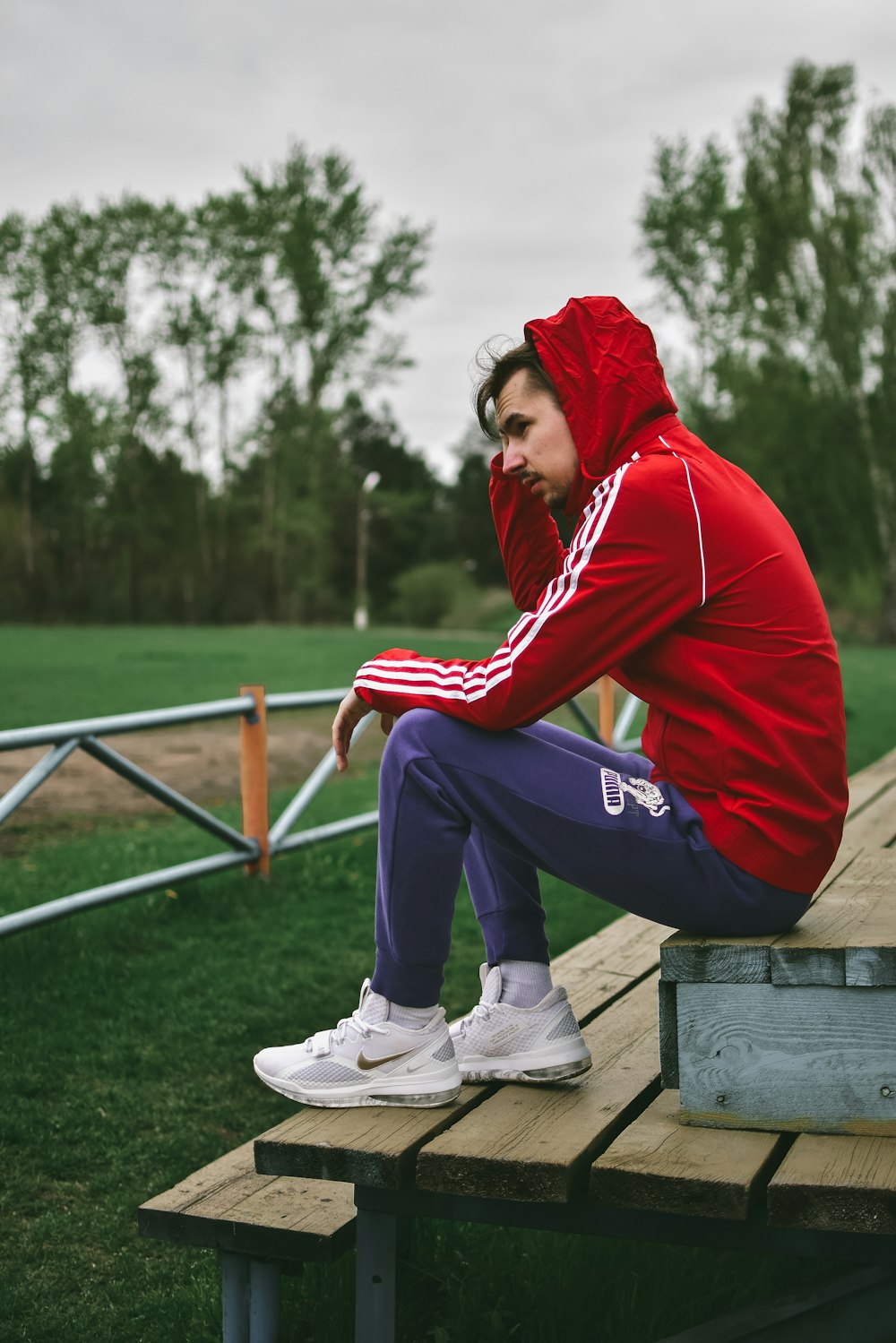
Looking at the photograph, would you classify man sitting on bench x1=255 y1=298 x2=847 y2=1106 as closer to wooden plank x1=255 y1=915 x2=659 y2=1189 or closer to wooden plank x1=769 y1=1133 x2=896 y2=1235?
wooden plank x1=255 y1=915 x2=659 y2=1189

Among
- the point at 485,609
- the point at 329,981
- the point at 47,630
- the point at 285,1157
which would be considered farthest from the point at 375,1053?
the point at 485,609

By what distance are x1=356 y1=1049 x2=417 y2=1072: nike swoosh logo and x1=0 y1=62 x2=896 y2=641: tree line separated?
1204 inches

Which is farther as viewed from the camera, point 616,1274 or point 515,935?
point 616,1274

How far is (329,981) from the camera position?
4.96 m

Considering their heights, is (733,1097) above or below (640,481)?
below

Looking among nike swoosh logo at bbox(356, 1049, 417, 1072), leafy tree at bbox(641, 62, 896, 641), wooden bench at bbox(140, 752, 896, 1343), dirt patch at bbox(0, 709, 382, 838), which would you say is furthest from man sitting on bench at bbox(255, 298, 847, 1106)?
leafy tree at bbox(641, 62, 896, 641)

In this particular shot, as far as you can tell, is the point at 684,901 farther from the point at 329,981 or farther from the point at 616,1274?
the point at 329,981

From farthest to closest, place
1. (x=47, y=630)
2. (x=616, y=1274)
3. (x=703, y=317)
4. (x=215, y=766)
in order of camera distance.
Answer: (x=703, y=317), (x=47, y=630), (x=215, y=766), (x=616, y=1274)

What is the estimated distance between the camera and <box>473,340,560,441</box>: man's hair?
8.16 feet

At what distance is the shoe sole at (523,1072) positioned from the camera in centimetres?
243

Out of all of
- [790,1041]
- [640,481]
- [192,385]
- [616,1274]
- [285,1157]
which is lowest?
[616,1274]

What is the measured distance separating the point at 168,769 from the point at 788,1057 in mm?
9316

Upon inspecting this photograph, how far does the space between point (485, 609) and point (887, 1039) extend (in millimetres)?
53641

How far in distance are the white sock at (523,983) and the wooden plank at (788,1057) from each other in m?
0.41
